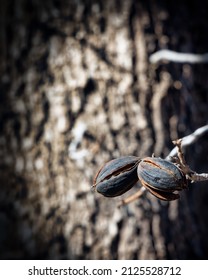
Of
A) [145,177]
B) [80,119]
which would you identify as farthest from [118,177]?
[80,119]

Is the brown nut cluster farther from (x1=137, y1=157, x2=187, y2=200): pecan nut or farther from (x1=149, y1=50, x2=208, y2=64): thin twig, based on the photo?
(x1=149, y1=50, x2=208, y2=64): thin twig

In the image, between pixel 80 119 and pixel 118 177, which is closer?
pixel 118 177

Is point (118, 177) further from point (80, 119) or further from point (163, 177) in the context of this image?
point (80, 119)

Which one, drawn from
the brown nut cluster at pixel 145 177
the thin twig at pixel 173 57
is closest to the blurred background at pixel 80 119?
the thin twig at pixel 173 57

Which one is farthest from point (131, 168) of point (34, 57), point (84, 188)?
point (34, 57)

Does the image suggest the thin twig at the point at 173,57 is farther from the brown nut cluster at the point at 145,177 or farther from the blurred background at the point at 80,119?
the brown nut cluster at the point at 145,177

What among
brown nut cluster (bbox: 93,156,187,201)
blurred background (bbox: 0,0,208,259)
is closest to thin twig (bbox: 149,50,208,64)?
blurred background (bbox: 0,0,208,259)
